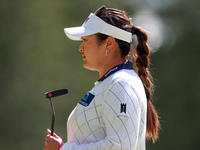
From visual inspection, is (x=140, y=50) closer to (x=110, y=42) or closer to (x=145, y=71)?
(x=145, y=71)

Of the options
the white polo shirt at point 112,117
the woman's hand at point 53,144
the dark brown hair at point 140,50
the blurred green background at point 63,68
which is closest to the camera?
the white polo shirt at point 112,117

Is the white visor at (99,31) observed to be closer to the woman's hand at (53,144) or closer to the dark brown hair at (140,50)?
the dark brown hair at (140,50)

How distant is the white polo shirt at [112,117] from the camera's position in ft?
5.93

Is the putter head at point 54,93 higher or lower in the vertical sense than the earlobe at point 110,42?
lower

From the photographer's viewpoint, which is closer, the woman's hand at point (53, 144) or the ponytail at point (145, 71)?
the woman's hand at point (53, 144)

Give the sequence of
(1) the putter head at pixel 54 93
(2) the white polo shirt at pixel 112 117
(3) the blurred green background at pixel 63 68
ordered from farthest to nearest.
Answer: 1. (3) the blurred green background at pixel 63 68
2. (1) the putter head at pixel 54 93
3. (2) the white polo shirt at pixel 112 117

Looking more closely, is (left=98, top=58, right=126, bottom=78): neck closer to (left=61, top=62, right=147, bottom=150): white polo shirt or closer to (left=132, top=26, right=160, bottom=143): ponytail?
(left=61, top=62, right=147, bottom=150): white polo shirt

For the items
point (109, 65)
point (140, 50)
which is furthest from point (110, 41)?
point (140, 50)

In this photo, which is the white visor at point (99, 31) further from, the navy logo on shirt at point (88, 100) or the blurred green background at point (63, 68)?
the blurred green background at point (63, 68)

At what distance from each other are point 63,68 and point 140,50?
796 centimetres

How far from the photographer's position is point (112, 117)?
1.82 m

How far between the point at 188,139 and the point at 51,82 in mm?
3644

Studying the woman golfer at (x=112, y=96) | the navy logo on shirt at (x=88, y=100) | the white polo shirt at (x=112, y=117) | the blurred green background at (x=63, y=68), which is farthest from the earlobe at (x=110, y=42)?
the blurred green background at (x=63, y=68)

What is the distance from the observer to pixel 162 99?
33.0 ft
